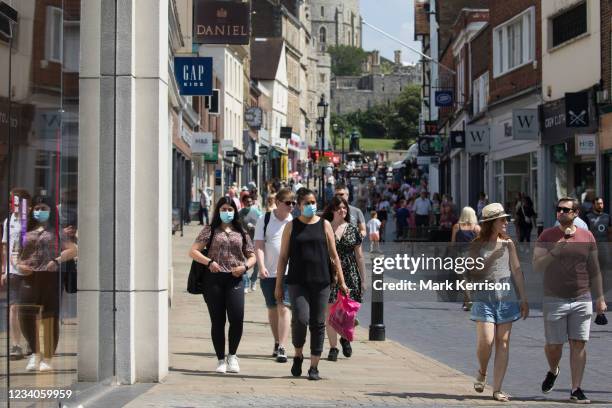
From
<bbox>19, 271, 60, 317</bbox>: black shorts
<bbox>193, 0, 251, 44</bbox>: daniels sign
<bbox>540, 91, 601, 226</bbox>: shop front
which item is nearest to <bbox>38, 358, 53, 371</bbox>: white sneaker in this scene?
<bbox>19, 271, 60, 317</bbox>: black shorts

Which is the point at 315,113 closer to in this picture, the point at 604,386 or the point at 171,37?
the point at 171,37

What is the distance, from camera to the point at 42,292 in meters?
7.22

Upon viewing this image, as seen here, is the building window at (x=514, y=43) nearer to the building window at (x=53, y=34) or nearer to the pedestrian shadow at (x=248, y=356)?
the pedestrian shadow at (x=248, y=356)

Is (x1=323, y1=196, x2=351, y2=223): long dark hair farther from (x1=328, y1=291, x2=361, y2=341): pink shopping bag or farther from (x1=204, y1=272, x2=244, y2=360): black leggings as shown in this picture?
(x1=204, y1=272, x2=244, y2=360): black leggings

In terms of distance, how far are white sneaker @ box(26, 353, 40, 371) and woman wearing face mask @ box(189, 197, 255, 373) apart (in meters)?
4.53

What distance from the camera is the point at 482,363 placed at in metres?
10.5

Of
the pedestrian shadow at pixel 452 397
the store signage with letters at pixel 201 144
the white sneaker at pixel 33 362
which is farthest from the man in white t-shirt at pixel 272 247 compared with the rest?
the store signage with letters at pixel 201 144

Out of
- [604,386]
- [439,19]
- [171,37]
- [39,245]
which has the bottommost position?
[604,386]

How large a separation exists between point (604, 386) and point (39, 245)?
6322 mm

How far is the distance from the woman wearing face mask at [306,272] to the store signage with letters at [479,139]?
1221 inches

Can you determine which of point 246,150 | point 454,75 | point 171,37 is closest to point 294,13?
point 246,150

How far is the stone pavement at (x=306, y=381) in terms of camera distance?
33.0ft

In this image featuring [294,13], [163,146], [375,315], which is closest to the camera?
[163,146]

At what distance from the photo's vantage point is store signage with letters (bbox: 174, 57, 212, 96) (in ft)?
68.7
